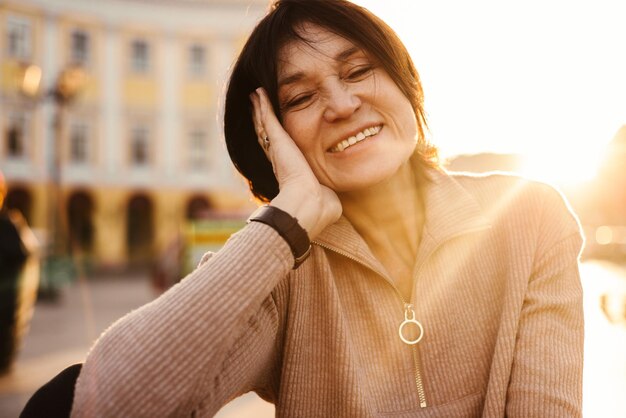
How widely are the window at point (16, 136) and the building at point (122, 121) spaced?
0.04 m

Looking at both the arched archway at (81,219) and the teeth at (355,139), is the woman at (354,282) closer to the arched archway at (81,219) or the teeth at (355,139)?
the teeth at (355,139)

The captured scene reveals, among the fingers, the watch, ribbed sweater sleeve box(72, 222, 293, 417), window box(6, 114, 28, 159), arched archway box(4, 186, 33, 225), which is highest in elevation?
the fingers

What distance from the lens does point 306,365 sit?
1.91 m

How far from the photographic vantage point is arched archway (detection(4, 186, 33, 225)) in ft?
90.7

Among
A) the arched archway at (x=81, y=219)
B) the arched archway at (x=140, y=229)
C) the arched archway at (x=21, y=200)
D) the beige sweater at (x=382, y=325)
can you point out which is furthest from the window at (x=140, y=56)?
the beige sweater at (x=382, y=325)

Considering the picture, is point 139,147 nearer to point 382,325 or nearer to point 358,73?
point 358,73

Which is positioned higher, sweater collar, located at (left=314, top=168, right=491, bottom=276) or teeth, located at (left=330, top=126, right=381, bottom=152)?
teeth, located at (left=330, top=126, right=381, bottom=152)

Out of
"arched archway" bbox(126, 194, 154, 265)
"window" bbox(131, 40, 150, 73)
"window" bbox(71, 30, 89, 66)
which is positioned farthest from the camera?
"arched archway" bbox(126, 194, 154, 265)

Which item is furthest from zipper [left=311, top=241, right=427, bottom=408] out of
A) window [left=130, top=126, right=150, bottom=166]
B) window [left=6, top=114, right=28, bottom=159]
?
window [left=130, top=126, right=150, bottom=166]

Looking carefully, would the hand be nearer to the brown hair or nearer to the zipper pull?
the brown hair

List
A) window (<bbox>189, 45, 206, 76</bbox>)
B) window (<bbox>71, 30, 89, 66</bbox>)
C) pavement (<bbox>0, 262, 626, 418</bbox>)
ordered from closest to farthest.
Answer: pavement (<bbox>0, 262, 626, 418</bbox>) < window (<bbox>71, 30, 89, 66</bbox>) < window (<bbox>189, 45, 206, 76</bbox>)

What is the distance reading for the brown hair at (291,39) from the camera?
86.6 inches

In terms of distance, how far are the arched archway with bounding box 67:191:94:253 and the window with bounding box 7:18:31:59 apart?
6.24 m

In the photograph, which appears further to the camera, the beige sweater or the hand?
the hand
